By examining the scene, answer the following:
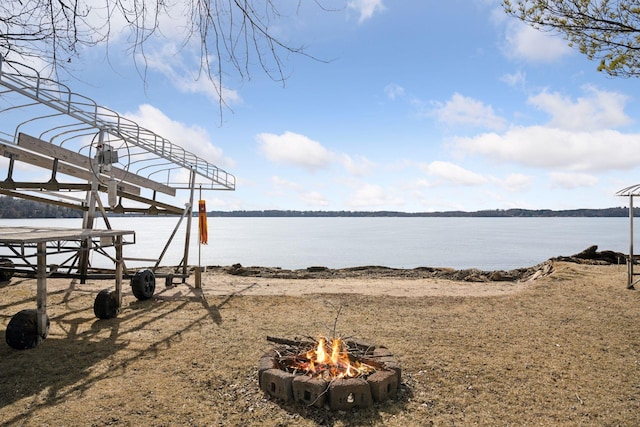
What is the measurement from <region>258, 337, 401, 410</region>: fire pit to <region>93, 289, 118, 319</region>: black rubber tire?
4708mm

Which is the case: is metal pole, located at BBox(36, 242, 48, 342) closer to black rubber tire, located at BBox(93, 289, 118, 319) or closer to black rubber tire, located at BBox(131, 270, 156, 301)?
black rubber tire, located at BBox(93, 289, 118, 319)

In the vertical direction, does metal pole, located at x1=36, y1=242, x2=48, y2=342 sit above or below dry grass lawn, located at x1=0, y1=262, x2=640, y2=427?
above

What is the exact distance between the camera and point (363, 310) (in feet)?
34.7

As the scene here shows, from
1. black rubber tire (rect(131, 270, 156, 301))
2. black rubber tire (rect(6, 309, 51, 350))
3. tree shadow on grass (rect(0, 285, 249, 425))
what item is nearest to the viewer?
tree shadow on grass (rect(0, 285, 249, 425))

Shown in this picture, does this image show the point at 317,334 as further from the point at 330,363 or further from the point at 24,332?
the point at 24,332

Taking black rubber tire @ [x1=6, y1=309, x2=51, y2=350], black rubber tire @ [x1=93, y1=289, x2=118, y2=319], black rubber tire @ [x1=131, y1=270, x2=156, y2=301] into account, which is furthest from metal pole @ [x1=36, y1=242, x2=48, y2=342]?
black rubber tire @ [x1=131, y1=270, x2=156, y2=301]

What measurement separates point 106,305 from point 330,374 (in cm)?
586

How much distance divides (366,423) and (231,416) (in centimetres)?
144

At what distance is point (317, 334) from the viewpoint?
8188 millimetres

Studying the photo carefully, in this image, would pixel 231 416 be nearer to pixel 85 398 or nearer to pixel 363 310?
pixel 85 398

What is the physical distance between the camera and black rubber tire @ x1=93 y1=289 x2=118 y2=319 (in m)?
9.15

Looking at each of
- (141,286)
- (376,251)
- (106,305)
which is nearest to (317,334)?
(106,305)

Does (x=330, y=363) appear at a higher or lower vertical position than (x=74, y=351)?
higher

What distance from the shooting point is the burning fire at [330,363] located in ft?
17.7
